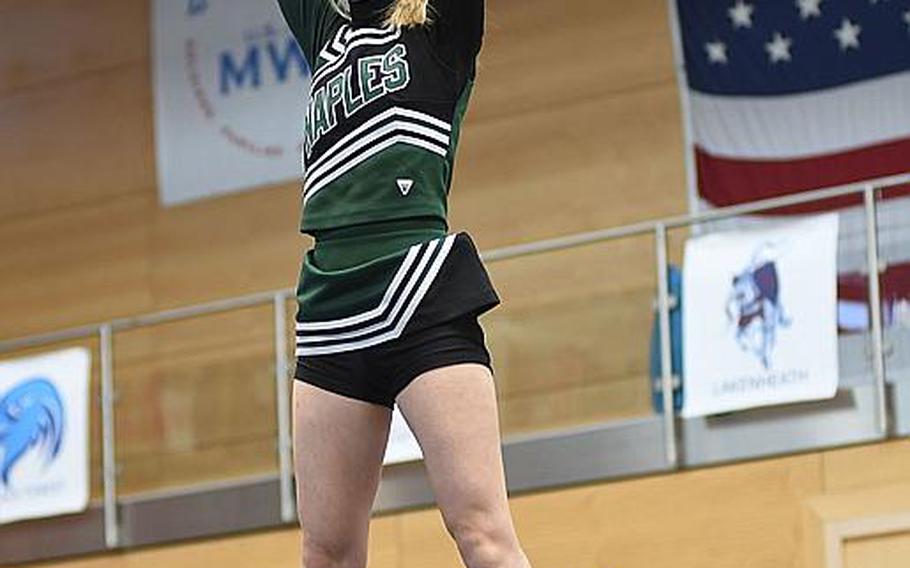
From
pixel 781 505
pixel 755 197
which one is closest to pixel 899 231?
pixel 781 505

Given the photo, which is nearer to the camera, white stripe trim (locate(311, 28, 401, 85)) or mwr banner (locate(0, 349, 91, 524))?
white stripe trim (locate(311, 28, 401, 85))

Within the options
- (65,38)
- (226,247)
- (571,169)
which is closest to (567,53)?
(571,169)

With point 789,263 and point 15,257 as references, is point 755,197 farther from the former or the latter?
point 15,257

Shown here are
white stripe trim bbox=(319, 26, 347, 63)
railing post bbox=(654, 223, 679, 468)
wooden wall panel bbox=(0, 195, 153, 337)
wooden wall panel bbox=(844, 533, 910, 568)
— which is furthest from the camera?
wooden wall panel bbox=(0, 195, 153, 337)

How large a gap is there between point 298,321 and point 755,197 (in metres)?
7.15

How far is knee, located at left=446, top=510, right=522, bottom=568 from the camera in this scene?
117 inches

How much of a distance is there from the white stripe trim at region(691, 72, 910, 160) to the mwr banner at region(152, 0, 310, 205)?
2561 millimetres

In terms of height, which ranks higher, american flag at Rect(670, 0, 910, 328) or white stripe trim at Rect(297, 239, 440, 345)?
american flag at Rect(670, 0, 910, 328)

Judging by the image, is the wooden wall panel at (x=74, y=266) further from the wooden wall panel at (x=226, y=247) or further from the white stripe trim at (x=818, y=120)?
the white stripe trim at (x=818, y=120)

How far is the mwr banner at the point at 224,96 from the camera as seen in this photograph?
11.8 metres

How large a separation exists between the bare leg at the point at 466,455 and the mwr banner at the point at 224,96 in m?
8.70

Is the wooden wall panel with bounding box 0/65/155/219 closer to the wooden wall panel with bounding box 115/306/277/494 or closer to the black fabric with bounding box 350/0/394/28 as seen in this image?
the wooden wall panel with bounding box 115/306/277/494

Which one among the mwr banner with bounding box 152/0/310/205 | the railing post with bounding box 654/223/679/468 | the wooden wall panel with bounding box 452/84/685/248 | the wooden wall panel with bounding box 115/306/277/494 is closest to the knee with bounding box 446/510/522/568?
the railing post with bounding box 654/223/679/468

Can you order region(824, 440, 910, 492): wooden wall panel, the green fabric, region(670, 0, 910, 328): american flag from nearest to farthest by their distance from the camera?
the green fabric, region(824, 440, 910, 492): wooden wall panel, region(670, 0, 910, 328): american flag
